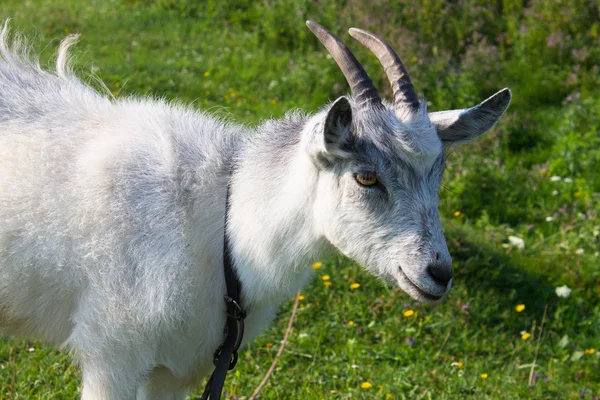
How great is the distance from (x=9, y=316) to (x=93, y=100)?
3.51 ft

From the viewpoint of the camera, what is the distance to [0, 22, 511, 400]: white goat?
9.84 feet

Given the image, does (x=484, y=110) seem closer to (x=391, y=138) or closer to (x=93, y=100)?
(x=391, y=138)

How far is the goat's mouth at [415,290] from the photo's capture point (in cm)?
294

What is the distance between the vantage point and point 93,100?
356 cm

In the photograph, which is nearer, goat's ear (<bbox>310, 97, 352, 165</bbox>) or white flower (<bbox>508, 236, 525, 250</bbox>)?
goat's ear (<bbox>310, 97, 352, 165</bbox>)

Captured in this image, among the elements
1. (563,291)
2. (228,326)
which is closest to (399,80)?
(228,326)

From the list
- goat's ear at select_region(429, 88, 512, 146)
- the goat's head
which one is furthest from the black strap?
goat's ear at select_region(429, 88, 512, 146)

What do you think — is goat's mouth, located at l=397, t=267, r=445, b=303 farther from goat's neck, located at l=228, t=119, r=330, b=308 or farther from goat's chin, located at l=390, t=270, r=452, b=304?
goat's neck, located at l=228, t=119, r=330, b=308

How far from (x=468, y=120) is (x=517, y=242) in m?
2.76

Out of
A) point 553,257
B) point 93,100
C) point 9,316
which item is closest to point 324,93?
point 553,257

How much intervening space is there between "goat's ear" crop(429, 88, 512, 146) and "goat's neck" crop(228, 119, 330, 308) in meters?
0.64

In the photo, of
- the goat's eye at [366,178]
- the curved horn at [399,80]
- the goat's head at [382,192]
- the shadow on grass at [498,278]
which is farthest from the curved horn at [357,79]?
the shadow on grass at [498,278]

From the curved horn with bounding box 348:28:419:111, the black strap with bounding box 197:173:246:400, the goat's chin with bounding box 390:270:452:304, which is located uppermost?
the curved horn with bounding box 348:28:419:111

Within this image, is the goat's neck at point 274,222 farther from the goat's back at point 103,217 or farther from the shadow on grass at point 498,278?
the shadow on grass at point 498,278
